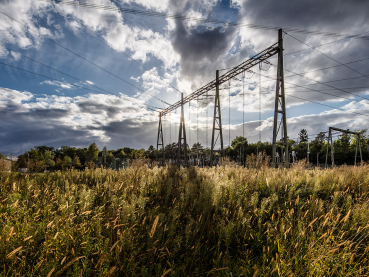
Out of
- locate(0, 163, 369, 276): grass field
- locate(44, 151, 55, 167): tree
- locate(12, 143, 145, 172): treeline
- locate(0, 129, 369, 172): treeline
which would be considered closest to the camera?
locate(0, 163, 369, 276): grass field

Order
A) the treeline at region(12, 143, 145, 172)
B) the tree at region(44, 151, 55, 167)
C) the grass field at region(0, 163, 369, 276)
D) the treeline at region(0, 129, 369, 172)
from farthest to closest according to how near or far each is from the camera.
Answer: the tree at region(44, 151, 55, 167) < the treeline at region(12, 143, 145, 172) < the treeline at region(0, 129, 369, 172) < the grass field at region(0, 163, 369, 276)

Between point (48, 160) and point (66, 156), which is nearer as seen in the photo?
point (48, 160)

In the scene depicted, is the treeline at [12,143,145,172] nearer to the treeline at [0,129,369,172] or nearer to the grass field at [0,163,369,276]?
the treeline at [0,129,369,172]

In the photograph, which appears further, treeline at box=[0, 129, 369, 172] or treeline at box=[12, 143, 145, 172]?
treeline at box=[12, 143, 145, 172]

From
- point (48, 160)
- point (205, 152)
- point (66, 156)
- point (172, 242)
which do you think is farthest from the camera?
point (66, 156)

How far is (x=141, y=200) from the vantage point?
2.68m

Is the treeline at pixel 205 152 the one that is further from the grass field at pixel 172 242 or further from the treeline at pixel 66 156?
the grass field at pixel 172 242

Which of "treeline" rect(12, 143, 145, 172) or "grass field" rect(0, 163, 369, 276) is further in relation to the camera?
"treeline" rect(12, 143, 145, 172)

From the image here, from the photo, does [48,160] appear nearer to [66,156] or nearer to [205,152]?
[66,156]

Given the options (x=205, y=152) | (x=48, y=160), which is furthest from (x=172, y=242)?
(x=48, y=160)

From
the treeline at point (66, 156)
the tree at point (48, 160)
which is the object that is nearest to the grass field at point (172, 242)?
the treeline at point (66, 156)

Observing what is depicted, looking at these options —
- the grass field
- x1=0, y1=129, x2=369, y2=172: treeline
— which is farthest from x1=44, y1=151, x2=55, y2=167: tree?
the grass field

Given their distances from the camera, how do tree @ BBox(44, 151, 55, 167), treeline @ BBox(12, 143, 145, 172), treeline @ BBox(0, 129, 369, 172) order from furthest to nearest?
tree @ BBox(44, 151, 55, 167) < treeline @ BBox(12, 143, 145, 172) < treeline @ BBox(0, 129, 369, 172)

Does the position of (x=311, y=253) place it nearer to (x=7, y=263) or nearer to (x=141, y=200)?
(x=141, y=200)
